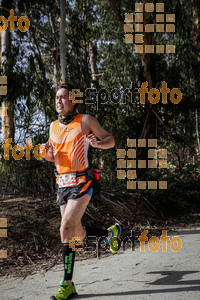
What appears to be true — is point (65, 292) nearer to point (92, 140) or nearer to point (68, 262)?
point (68, 262)

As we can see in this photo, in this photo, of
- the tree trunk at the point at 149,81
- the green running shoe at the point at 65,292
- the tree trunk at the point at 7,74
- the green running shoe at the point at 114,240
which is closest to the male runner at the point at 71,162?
the green running shoe at the point at 65,292

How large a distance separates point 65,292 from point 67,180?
103cm

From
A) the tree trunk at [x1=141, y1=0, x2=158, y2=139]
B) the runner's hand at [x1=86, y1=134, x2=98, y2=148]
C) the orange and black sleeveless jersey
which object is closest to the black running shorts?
the orange and black sleeveless jersey

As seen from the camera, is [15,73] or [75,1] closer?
[15,73]

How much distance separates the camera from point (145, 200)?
852cm

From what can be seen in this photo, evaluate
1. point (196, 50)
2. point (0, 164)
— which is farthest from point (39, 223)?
point (196, 50)

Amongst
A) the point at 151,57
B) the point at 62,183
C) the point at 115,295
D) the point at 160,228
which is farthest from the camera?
the point at 151,57

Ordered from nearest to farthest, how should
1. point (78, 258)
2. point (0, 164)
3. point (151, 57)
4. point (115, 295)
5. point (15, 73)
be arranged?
1. point (115, 295)
2. point (78, 258)
3. point (0, 164)
4. point (15, 73)
5. point (151, 57)

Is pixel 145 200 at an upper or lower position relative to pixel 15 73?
lower

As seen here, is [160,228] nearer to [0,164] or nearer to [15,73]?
[0,164]

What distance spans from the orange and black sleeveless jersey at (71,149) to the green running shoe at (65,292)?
3.48 feet

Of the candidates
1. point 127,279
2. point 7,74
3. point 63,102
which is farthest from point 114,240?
point 7,74

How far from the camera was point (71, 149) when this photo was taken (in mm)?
3596

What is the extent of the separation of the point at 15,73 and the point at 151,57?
13.2 feet
